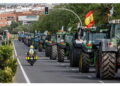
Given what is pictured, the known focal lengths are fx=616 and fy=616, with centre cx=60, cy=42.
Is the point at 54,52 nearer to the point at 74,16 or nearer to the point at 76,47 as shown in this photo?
the point at 76,47

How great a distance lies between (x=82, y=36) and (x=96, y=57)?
22.3ft

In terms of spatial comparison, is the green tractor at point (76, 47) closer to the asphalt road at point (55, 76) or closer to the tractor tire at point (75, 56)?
the tractor tire at point (75, 56)

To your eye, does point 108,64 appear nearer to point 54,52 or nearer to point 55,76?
point 55,76

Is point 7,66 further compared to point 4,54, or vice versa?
point 4,54

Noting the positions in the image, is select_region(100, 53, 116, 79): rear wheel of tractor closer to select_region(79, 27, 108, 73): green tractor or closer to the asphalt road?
the asphalt road

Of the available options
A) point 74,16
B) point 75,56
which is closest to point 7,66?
point 75,56

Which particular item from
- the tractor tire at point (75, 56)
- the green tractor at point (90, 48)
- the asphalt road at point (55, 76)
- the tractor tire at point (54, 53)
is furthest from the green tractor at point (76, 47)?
the tractor tire at point (54, 53)

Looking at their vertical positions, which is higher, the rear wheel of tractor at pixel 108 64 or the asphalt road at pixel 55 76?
the rear wheel of tractor at pixel 108 64

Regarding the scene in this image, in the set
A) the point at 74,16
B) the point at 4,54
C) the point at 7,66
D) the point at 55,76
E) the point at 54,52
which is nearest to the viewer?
the point at 7,66

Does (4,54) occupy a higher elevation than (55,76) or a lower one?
higher

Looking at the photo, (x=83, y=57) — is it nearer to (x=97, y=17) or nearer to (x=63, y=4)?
(x=97, y=17)

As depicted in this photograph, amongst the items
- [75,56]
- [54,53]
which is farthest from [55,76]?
[54,53]

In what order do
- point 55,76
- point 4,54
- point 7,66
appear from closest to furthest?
point 7,66 → point 55,76 → point 4,54

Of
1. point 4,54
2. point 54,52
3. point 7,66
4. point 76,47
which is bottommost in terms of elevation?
point 54,52
